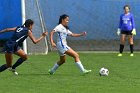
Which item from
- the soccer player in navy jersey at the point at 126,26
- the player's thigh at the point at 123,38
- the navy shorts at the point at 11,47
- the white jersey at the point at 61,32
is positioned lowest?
the player's thigh at the point at 123,38

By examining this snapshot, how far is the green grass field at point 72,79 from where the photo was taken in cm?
1040

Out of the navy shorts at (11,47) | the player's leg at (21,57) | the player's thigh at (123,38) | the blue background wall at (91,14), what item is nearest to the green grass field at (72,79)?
the player's leg at (21,57)

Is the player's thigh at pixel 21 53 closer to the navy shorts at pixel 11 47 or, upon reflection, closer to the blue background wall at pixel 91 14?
the navy shorts at pixel 11 47

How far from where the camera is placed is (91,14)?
68.5 ft

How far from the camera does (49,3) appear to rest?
20688mm

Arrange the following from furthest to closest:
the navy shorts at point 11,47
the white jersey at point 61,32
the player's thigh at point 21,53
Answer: the white jersey at point 61,32 < the player's thigh at point 21,53 < the navy shorts at point 11,47

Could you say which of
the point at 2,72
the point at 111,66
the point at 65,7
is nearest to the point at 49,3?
the point at 65,7

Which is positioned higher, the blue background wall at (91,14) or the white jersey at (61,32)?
the white jersey at (61,32)

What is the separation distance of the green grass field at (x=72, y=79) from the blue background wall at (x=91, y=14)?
3.68 metres

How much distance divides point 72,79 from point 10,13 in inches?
344

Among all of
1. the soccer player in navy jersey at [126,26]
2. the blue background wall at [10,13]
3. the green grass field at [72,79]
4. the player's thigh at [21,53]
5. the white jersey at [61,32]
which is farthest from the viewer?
the blue background wall at [10,13]

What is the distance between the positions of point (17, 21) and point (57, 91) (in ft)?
33.7

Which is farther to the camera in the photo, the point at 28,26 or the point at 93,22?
the point at 93,22

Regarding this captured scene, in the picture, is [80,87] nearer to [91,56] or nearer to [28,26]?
[28,26]
